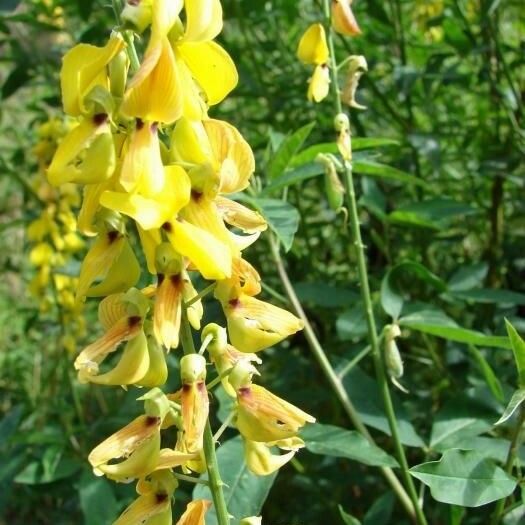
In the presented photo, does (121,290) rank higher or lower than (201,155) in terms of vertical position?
lower

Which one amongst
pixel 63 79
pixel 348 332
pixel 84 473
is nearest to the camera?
pixel 63 79

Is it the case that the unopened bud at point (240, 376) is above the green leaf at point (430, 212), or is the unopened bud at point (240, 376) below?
above

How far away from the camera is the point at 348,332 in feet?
6.76

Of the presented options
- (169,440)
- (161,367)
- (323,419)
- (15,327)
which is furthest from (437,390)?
(15,327)

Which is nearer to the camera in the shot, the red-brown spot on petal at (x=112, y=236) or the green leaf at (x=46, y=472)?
the red-brown spot on petal at (x=112, y=236)

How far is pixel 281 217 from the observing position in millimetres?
1736

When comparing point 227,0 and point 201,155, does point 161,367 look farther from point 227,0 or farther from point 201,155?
point 227,0

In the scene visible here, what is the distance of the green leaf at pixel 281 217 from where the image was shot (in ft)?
5.40

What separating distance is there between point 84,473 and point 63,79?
1390mm

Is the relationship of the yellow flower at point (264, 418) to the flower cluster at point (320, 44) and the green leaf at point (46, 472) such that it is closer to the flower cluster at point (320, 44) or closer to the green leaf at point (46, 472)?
the flower cluster at point (320, 44)

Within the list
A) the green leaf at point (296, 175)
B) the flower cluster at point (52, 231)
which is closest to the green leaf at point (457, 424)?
the green leaf at point (296, 175)

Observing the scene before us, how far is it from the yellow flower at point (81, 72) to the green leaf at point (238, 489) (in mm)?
701

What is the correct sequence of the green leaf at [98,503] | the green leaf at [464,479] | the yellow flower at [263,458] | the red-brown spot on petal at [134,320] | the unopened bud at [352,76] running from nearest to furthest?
the red-brown spot on petal at [134,320] < the yellow flower at [263,458] < the green leaf at [464,479] < the unopened bud at [352,76] < the green leaf at [98,503]

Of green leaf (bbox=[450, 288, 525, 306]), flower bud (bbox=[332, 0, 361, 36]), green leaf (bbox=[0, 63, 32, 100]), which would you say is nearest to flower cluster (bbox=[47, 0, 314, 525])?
flower bud (bbox=[332, 0, 361, 36])
